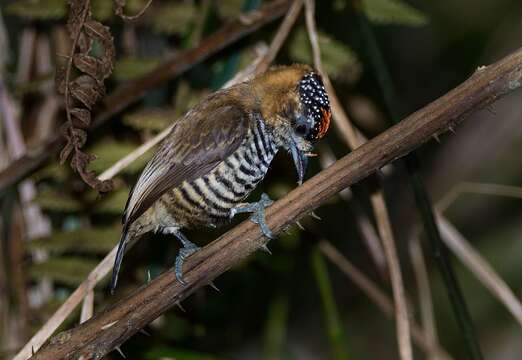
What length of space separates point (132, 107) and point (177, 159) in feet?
3.43

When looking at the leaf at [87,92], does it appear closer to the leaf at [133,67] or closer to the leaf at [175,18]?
the leaf at [133,67]

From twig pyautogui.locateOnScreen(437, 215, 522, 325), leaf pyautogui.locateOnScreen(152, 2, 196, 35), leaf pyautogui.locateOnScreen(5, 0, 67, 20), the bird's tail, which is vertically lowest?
twig pyautogui.locateOnScreen(437, 215, 522, 325)

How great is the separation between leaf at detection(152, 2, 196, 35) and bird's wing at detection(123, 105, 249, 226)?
87 centimetres

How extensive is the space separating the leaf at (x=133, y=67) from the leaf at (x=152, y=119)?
0.24m

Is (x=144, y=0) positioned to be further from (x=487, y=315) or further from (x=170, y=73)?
(x=487, y=315)

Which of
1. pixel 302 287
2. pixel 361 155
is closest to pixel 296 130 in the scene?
pixel 361 155

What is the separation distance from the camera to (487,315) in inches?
251

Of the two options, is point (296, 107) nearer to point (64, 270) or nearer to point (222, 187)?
point (222, 187)

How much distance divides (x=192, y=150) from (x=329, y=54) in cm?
97

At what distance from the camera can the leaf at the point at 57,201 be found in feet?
13.6

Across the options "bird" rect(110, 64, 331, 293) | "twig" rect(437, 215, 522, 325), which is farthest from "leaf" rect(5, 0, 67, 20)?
"twig" rect(437, 215, 522, 325)

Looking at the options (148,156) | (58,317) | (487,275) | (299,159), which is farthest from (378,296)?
(58,317)

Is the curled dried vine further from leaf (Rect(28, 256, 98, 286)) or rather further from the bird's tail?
leaf (Rect(28, 256, 98, 286))

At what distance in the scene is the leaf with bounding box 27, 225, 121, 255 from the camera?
4.12 m
